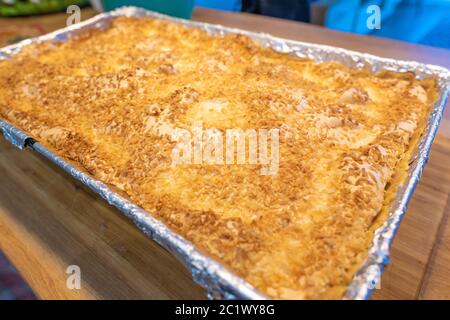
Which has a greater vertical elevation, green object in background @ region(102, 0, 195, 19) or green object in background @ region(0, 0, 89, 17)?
green object in background @ region(102, 0, 195, 19)

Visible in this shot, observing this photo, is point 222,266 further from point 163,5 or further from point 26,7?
point 26,7

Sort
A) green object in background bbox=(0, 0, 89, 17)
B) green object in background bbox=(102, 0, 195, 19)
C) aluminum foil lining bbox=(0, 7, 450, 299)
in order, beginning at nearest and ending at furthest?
aluminum foil lining bbox=(0, 7, 450, 299)
green object in background bbox=(102, 0, 195, 19)
green object in background bbox=(0, 0, 89, 17)

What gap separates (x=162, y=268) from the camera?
1.08 m

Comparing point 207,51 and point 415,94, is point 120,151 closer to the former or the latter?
point 207,51

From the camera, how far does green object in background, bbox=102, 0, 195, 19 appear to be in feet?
7.79

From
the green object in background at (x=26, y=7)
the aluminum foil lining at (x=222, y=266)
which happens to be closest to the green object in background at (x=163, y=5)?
the green object in background at (x=26, y=7)

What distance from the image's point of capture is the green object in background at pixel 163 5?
2375 millimetres

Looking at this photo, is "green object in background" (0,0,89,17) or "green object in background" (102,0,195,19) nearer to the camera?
"green object in background" (102,0,195,19)

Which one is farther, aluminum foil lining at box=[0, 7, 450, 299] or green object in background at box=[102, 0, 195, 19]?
green object in background at box=[102, 0, 195, 19]

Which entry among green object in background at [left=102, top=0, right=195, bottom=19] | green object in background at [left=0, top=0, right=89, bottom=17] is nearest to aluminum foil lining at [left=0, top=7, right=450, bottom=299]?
green object in background at [left=102, top=0, right=195, bottom=19]

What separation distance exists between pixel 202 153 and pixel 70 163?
1.41 feet

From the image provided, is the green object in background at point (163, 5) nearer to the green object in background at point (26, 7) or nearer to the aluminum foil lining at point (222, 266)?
the green object in background at point (26, 7)

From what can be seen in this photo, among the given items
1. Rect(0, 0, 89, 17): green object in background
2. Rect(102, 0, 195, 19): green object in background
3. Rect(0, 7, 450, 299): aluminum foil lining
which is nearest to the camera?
Rect(0, 7, 450, 299): aluminum foil lining

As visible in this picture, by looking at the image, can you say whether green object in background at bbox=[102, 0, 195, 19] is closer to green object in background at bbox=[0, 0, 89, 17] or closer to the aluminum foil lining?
green object in background at bbox=[0, 0, 89, 17]
